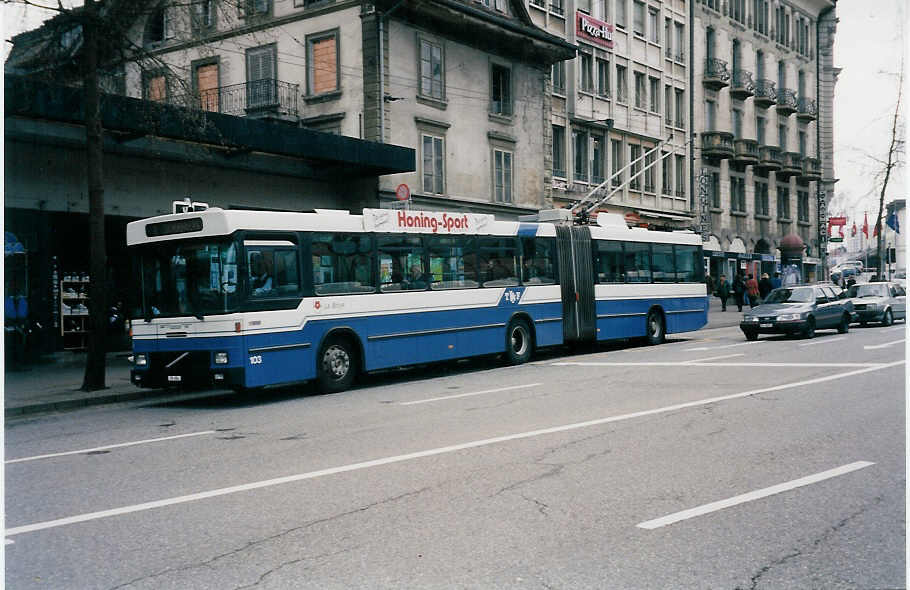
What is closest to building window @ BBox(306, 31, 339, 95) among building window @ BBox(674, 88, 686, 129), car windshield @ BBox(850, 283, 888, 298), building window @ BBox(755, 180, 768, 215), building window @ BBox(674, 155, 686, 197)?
car windshield @ BBox(850, 283, 888, 298)

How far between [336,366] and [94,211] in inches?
201

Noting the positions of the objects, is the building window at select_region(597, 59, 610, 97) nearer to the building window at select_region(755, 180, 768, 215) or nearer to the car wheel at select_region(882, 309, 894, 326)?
Result: the car wheel at select_region(882, 309, 894, 326)

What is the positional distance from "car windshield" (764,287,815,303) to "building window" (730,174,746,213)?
28.9 m

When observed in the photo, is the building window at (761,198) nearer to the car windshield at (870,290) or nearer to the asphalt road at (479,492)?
the car windshield at (870,290)

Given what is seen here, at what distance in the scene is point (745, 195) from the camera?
54.3m

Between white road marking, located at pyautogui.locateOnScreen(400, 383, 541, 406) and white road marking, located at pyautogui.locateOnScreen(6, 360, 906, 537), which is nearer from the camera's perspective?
white road marking, located at pyautogui.locateOnScreen(6, 360, 906, 537)

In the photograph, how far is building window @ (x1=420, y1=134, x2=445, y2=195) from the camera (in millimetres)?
29547

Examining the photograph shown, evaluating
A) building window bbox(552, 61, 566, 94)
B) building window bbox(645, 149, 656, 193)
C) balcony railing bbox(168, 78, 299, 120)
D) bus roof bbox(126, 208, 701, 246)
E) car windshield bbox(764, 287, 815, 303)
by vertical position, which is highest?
building window bbox(552, 61, 566, 94)

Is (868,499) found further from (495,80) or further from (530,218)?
(495,80)

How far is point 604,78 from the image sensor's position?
41.3 m

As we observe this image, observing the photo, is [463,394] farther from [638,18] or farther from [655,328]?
[638,18]

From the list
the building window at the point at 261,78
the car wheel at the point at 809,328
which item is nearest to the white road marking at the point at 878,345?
the car wheel at the point at 809,328

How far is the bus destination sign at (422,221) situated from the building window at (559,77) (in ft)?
66.6

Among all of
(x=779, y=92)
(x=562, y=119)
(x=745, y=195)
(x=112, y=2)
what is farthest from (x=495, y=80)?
(x=779, y=92)
